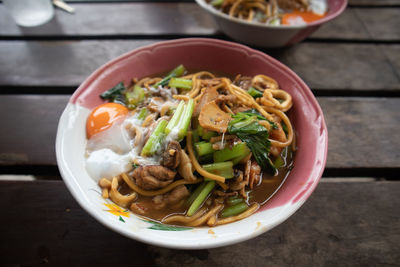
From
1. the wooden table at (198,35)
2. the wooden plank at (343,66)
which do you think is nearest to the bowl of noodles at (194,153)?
the wooden table at (198,35)

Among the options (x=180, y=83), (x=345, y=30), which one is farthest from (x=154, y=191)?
(x=345, y=30)

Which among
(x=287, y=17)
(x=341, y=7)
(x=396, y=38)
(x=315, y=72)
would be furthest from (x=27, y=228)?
(x=396, y=38)

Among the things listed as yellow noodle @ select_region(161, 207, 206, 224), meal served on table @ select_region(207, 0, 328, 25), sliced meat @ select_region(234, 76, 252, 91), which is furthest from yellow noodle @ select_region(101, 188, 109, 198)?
meal served on table @ select_region(207, 0, 328, 25)

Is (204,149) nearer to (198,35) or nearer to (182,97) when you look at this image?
(182,97)

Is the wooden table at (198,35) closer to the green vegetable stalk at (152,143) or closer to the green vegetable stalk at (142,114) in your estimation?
the green vegetable stalk at (152,143)

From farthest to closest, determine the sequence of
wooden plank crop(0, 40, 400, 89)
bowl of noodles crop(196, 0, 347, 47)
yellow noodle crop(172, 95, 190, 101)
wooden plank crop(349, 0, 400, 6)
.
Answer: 1. wooden plank crop(349, 0, 400, 6)
2. wooden plank crop(0, 40, 400, 89)
3. bowl of noodles crop(196, 0, 347, 47)
4. yellow noodle crop(172, 95, 190, 101)

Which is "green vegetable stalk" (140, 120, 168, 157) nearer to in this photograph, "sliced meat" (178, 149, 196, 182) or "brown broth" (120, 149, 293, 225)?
"sliced meat" (178, 149, 196, 182)
